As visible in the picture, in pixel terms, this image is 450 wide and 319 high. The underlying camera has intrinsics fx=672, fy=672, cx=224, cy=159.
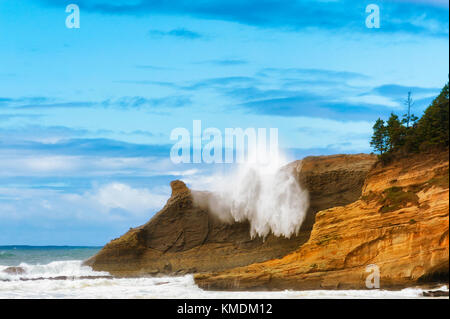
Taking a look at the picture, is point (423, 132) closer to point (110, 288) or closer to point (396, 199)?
point (396, 199)

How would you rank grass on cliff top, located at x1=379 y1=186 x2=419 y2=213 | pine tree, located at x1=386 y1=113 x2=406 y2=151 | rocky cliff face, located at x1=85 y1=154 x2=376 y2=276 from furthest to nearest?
rocky cliff face, located at x1=85 y1=154 x2=376 y2=276
pine tree, located at x1=386 y1=113 x2=406 y2=151
grass on cliff top, located at x1=379 y1=186 x2=419 y2=213

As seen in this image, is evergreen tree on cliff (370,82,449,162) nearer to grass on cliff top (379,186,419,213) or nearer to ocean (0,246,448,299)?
grass on cliff top (379,186,419,213)

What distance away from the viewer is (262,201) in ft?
123

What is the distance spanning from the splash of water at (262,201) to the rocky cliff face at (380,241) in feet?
24.0

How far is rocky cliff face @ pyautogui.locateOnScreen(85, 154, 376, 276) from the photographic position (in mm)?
36500

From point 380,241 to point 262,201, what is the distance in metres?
11.4

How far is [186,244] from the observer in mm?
37938

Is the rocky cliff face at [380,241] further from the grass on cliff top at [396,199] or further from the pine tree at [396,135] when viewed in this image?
the pine tree at [396,135]

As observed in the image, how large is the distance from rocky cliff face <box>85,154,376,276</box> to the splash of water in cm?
40

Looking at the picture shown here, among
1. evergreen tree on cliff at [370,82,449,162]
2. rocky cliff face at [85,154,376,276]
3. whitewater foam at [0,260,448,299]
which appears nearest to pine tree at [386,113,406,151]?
evergreen tree on cliff at [370,82,449,162]

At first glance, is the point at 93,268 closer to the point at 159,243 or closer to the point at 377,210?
the point at 159,243

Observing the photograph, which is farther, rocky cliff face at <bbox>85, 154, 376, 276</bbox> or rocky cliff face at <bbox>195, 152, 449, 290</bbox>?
rocky cliff face at <bbox>85, 154, 376, 276</bbox>

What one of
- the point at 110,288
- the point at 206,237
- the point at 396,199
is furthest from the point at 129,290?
the point at 396,199
